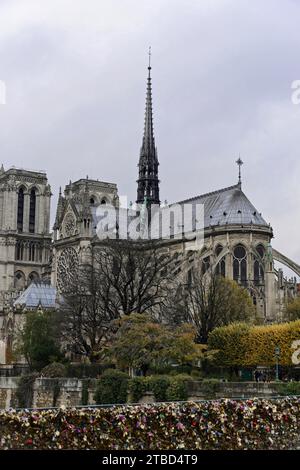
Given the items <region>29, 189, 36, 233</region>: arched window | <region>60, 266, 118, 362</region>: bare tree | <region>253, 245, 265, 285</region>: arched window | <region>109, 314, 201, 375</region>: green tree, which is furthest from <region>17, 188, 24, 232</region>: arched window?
<region>109, 314, 201, 375</region>: green tree

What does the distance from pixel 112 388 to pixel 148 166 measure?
2287 inches

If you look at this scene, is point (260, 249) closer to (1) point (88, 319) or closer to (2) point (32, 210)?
(1) point (88, 319)

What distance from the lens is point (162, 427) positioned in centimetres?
2100

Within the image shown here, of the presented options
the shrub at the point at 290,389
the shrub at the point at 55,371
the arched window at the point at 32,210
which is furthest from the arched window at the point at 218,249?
the shrub at the point at 290,389

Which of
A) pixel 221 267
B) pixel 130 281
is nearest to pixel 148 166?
pixel 221 267

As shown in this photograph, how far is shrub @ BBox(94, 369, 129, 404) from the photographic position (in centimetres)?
3812

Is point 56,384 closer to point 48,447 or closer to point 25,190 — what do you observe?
point 48,447

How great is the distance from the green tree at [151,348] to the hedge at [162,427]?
19.6 m

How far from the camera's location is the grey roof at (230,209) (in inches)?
3054

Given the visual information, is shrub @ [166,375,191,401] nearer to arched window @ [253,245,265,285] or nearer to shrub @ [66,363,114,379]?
shrub @ [66,363,114,379]

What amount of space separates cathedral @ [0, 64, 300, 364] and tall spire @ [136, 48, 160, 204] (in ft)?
0.31

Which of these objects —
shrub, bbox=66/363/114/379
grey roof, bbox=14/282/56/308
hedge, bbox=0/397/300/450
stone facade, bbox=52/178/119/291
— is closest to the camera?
hedge, bbox=0/397/300/450

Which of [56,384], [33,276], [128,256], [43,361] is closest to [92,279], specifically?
[128,256]

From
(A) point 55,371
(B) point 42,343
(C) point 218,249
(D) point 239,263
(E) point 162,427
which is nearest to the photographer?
(E) point 162,427
